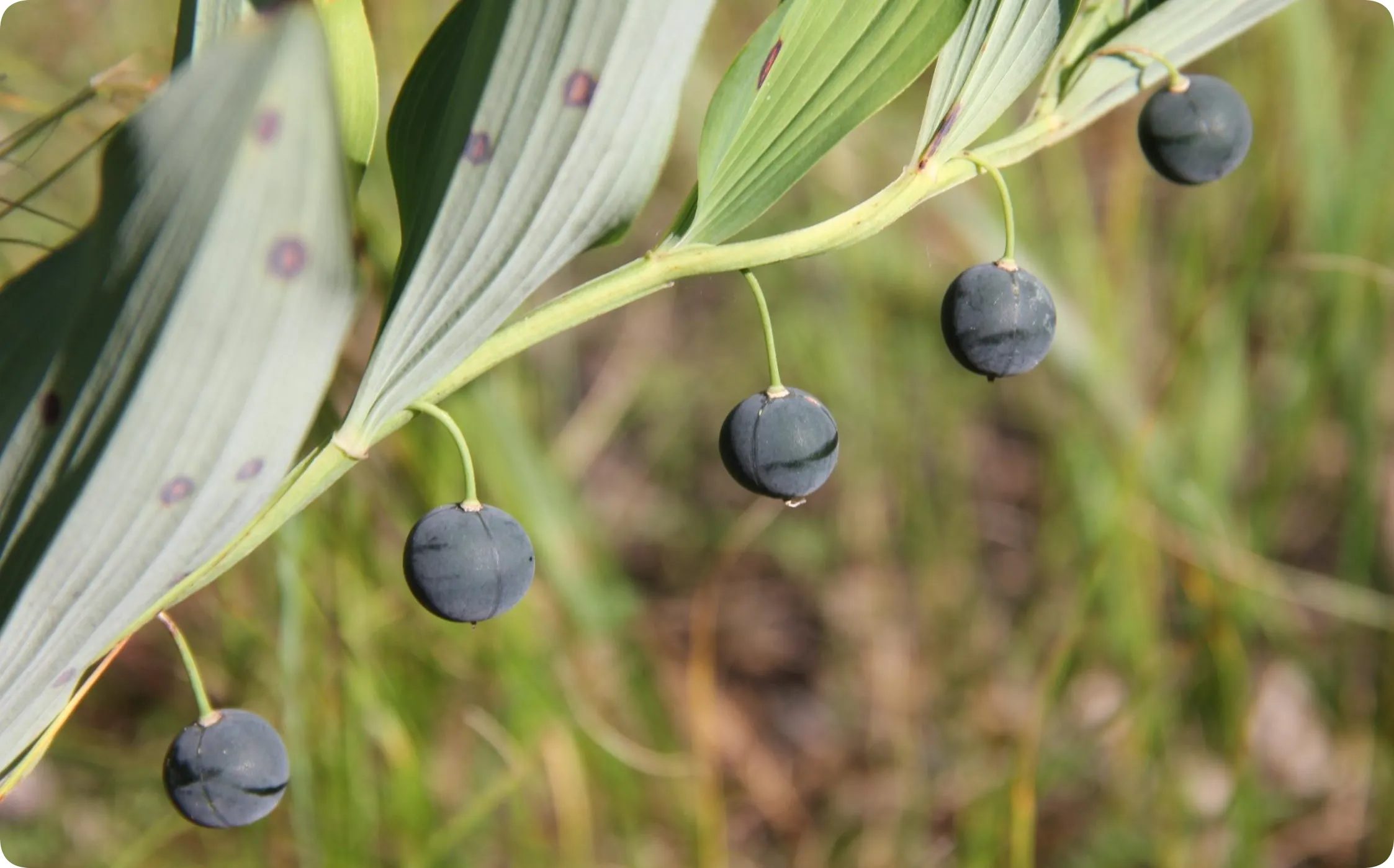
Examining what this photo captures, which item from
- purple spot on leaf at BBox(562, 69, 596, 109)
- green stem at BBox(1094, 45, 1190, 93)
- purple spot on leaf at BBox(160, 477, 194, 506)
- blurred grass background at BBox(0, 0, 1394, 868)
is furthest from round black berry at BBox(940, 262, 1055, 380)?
blurred grass background at BBox(0, 0, 1394, 868)

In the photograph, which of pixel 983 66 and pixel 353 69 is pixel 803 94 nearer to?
pixel 983 66

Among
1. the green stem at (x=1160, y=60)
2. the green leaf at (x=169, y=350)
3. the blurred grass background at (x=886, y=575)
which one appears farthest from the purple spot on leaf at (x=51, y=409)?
the green stem at (x=1160, y=60)

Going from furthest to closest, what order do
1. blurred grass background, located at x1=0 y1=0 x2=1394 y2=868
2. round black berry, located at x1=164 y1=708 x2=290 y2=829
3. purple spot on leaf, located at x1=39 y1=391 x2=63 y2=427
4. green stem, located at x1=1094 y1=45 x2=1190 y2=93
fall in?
blurred grass background, located at x1=0 y1=0 x2=1394 y2=868 < green stem, located at x1=1094 y1=45 x2=1190 y2=93 < round black berry, located at x1=164 y1=708 x2=290 y2=829 < purple spot on leaf, located at x1=39 y1=391 x2=63 y2=427

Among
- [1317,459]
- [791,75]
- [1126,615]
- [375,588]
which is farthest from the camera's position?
[1317,459]

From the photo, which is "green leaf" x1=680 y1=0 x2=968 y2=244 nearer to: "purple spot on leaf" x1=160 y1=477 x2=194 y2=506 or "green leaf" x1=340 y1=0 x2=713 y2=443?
"green leaf" x1=340 y1=0 x2=713 y2=443

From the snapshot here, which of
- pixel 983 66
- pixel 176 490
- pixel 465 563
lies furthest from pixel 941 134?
pixel 176 490

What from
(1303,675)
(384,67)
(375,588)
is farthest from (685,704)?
(384,67)

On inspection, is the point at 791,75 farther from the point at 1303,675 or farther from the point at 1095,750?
the point at 1303,675
